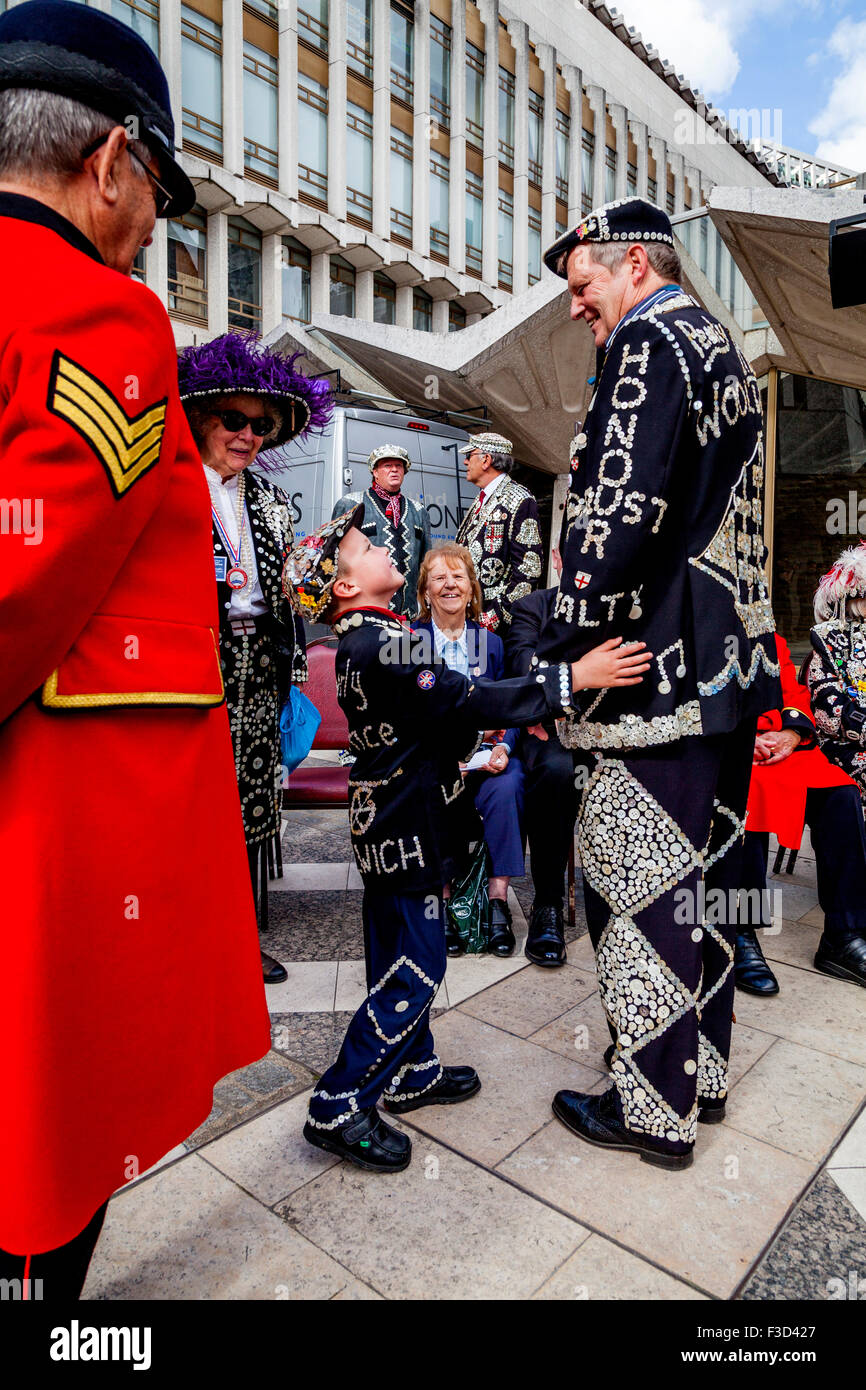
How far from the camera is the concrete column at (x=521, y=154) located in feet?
75.9

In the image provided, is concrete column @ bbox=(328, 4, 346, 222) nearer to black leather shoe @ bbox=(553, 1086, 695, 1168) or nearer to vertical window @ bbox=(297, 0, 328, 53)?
vertical window @ bbox=(297, 0, 328, 53)

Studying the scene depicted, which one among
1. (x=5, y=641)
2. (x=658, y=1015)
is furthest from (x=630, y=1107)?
(x=5, y=641)

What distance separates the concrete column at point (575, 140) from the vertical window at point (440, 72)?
506 cm

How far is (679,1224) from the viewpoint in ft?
6.21

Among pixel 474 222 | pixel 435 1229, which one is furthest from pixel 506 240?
pixel 435 1229

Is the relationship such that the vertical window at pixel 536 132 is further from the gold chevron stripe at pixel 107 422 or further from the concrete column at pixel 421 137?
the gold chevron stripe at pixel 107 422

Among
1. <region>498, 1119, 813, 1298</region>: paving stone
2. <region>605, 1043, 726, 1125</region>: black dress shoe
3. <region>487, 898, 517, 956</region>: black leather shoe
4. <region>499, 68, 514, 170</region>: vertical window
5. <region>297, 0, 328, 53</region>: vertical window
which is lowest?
<region>498, 1119, 813, 1298</region>: paving stone

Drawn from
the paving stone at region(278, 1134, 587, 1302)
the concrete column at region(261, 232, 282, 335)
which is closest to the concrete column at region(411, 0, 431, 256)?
the concrete column at region(261, 232, 282, 335)

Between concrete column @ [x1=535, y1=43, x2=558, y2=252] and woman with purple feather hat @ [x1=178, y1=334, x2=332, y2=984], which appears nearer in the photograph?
woman with purple feather hat @ [x1=178, y1=334, x2=332, y2=984]

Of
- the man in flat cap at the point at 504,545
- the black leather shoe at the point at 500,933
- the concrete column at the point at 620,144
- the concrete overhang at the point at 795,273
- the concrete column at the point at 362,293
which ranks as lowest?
the black leather shoe at the point at 500,933

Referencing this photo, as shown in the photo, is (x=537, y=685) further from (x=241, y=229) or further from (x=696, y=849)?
(x=241, y=229)

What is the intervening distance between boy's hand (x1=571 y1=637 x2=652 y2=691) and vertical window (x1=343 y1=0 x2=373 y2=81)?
22.3 metres

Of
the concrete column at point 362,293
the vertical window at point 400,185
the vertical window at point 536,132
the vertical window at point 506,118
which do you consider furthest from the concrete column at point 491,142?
the concrete column at point 362,293

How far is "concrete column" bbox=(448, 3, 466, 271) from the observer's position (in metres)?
21.5
